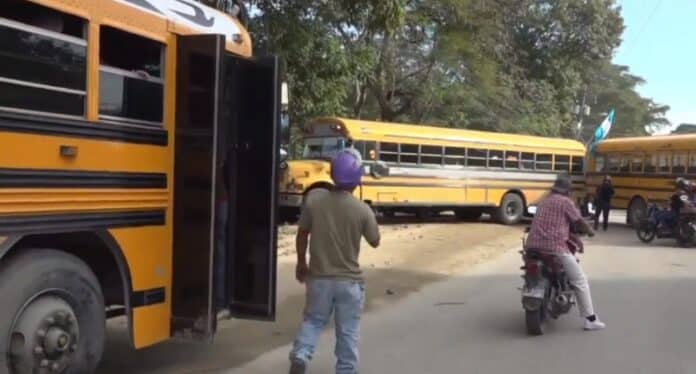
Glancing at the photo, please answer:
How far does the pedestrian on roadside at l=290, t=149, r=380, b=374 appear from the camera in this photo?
5.32 metres

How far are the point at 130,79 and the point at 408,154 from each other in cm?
1553

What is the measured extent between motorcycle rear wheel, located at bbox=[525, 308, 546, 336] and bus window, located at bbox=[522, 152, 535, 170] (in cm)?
1629

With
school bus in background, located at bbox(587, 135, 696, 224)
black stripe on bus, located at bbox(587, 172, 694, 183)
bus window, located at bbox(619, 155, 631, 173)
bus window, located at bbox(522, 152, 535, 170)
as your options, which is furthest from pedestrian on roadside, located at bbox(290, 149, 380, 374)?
bus window, located at bbox(619, 155, 631, 173)

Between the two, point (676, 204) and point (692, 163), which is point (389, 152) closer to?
point (676, 204)

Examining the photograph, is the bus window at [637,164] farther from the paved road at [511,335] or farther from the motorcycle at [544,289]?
the motorcycle at [544,289]

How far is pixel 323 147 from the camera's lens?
778 inches

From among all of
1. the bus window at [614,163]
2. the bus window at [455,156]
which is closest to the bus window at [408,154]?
the bus window at [455,156]

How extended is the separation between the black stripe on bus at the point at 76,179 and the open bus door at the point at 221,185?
11.3 inches

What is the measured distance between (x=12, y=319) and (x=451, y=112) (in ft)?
95.8

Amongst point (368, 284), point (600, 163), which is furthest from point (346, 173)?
point (600, 163)

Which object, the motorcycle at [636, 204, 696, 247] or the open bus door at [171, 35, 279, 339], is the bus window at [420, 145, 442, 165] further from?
the open bus door at [171, 35, 279, 339]

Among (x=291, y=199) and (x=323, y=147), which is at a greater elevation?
(x=323, y=147)

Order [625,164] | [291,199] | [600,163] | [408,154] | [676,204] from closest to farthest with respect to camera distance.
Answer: [676,204] < [291,199] < [408,154] < [625,164] < [600,163]

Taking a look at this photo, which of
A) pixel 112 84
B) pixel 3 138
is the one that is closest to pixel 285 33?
pixel 112 84
